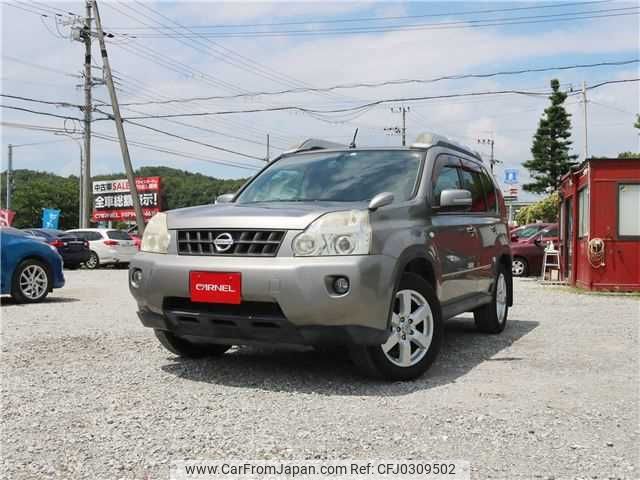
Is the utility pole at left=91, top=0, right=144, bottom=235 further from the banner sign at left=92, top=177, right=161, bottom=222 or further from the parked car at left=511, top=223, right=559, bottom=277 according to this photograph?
the banner sign at left=92, top=177, right=161, bottom=222

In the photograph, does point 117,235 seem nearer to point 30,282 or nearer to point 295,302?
point 30,282

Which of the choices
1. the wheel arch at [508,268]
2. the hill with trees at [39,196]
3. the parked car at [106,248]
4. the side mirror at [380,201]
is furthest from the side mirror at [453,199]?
the hill with trees at [39,196]

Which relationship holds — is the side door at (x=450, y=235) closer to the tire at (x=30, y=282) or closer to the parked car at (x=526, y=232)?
the tire at (x=30, y=282)

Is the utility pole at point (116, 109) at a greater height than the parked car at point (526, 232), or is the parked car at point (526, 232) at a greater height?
the utility pole at point (116, 109)

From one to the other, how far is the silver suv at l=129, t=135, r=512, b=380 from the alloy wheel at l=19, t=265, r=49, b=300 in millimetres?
5600

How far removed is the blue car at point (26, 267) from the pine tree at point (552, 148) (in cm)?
4823

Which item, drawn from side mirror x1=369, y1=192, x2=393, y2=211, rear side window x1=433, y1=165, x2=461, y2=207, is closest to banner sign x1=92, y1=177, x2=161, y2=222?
rear side window x1=433, y1=165, x2=461, y2=207

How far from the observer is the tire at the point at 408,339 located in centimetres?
462

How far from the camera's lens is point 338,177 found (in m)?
5.60

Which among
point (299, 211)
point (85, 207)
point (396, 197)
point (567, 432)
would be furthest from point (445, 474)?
point (85, 207)

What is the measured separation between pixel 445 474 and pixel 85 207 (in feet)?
102

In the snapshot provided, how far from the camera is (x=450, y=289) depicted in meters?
5.69

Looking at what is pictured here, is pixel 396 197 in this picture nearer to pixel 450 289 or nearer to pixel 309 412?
pixel 450 289

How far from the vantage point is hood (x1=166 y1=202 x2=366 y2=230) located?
177 inches
